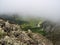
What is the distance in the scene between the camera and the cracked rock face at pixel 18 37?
2342 millimetres

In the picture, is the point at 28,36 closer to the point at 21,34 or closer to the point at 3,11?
the point at 21,34

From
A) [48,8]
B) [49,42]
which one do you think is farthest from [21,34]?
[48,8]

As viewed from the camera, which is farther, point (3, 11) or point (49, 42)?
point (3, 11)

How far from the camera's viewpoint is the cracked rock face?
7.68 feet

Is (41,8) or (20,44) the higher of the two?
(41,8)

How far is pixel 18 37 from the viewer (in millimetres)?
2398

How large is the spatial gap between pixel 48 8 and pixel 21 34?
0.50 metres

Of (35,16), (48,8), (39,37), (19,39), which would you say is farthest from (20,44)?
(48,8)

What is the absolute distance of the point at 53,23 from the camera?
2600 millimetres

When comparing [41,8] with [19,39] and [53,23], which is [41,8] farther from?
[19,39]

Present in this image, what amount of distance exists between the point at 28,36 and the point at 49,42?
214 mm

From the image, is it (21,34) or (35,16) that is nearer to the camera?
(21,34)

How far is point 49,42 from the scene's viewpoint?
2.45 metres

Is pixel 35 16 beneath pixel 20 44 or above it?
above
